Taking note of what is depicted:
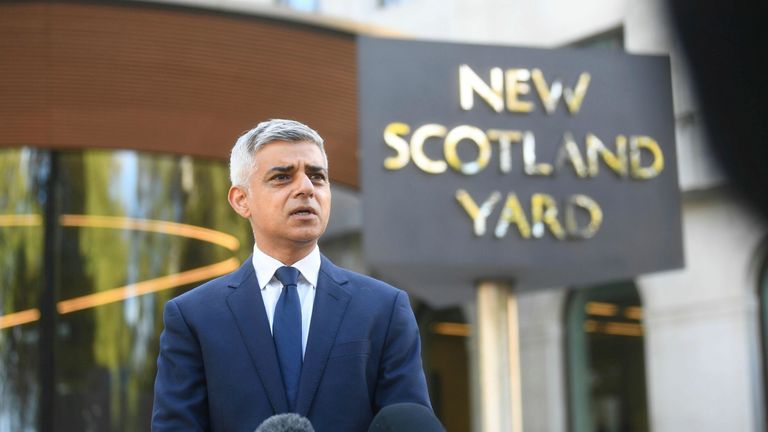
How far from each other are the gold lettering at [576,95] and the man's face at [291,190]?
11107 millimetres

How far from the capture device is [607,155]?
574 inches

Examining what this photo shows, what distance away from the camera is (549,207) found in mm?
14406

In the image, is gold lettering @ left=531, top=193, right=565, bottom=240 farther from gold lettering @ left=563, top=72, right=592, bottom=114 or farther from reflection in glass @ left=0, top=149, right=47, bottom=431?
Result: reflection in glass @ left=0, top=149, right=47, bottom=431

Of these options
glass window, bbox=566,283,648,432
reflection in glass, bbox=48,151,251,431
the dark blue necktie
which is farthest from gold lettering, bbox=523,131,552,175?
the dark blue necktie

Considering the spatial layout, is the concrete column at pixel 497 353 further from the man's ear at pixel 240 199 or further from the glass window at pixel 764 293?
the man's ear at pixel 240 199

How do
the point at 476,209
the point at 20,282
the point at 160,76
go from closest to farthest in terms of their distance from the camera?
the point at 476,209, the point at 20,282, the point at 160,76

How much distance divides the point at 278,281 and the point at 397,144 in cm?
1020

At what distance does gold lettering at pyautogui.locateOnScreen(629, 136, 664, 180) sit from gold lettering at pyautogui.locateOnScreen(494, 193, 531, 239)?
1316 millimetres

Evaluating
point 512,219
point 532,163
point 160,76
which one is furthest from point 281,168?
point 160,76

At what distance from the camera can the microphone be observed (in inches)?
131

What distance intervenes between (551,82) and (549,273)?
6.48ft

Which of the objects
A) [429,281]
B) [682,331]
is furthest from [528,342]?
[429,281]

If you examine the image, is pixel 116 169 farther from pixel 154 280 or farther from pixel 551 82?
pixel 551 82

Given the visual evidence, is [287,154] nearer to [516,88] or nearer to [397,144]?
[397,144]
